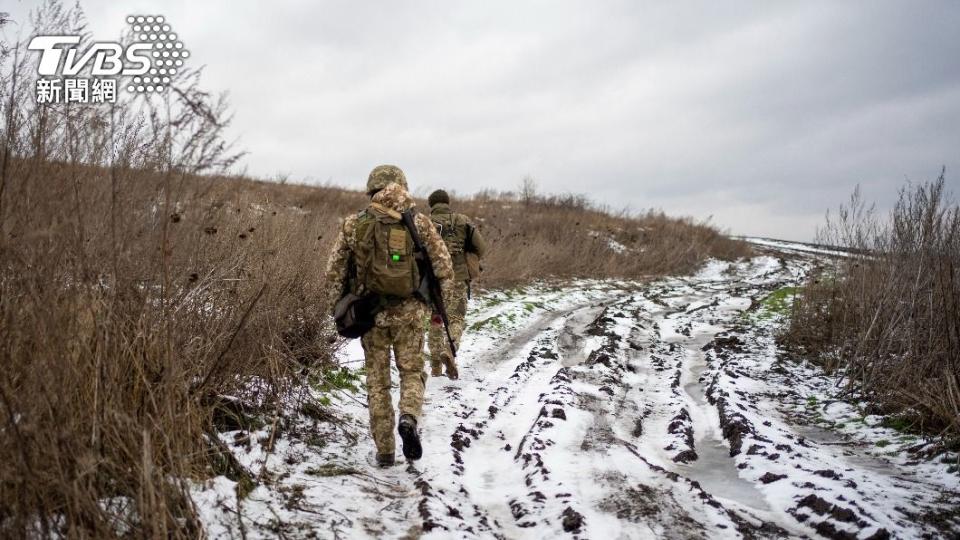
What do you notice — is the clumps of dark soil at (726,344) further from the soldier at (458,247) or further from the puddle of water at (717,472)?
the soldier at (458,247)

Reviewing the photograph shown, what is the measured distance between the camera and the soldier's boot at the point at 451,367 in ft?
20.8

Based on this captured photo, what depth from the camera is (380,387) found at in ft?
14.0

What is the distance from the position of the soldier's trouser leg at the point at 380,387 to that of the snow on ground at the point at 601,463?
0.63ft

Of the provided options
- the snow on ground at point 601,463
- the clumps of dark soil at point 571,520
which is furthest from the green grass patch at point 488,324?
the clumps of dark soil at point 571,520

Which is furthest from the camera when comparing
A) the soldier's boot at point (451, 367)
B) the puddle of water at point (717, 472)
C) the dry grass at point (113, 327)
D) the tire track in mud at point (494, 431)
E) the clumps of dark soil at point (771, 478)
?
the soldier's boot at point (451, 367)

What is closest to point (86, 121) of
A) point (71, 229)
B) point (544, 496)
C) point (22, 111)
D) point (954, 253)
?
point (22, 111)

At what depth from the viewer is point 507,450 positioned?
15.1ft

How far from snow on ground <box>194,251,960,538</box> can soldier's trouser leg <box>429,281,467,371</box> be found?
0.96 ft

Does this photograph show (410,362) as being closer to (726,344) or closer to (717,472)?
(717,472)

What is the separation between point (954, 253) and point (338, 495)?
6.04 metres

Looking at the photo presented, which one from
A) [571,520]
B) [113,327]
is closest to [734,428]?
[571,520]

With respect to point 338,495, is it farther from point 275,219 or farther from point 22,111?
point 275,219

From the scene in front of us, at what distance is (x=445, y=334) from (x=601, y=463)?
10.5 feet

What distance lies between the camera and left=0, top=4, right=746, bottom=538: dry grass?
2.18m
